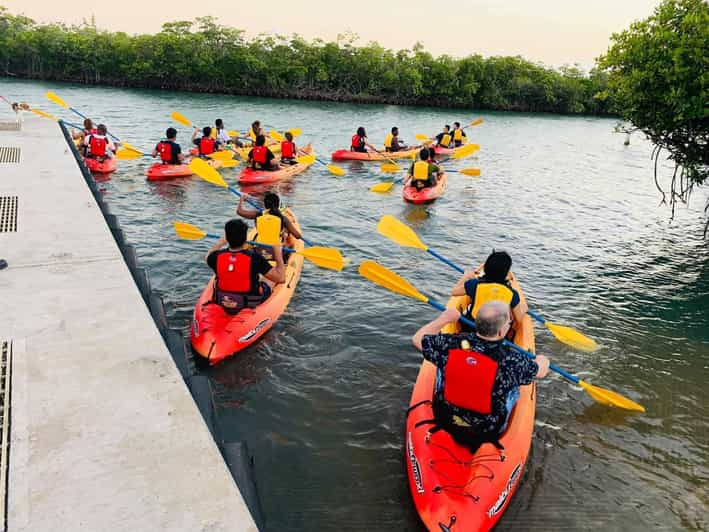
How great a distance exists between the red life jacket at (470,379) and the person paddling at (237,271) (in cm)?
257

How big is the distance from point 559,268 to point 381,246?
322 cm

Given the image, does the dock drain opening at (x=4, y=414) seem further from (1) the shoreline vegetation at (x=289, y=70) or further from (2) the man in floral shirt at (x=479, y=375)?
(1) the shoreline vegetation at (x=289, y=70)

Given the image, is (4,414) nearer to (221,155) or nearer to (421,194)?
(421,194)

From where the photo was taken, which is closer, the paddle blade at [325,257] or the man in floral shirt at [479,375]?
the man in floral shirt at [479,375]

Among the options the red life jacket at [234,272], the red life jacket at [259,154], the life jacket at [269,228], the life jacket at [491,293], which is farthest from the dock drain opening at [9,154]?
the life jacket at [491,293]

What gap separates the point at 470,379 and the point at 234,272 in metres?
2.88

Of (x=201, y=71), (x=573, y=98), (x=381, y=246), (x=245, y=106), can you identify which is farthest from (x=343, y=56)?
(x=381, y=246)

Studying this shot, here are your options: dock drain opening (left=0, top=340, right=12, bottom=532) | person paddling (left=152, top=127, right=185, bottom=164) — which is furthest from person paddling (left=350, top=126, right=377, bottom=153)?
dock drain opening (left=0, top=340, right=12, bottom=532)

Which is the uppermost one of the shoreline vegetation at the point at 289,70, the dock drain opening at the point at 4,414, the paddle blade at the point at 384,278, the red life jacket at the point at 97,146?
the shoreline vegetation at the point at 289,70

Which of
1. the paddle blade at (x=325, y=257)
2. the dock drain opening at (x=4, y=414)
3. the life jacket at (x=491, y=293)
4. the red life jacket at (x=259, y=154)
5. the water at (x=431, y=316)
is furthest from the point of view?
the red life jacket at (x=259, y=154)

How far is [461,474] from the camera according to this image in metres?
3.66

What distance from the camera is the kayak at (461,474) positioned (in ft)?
11.4

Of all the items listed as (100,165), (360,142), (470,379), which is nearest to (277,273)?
(470,379)

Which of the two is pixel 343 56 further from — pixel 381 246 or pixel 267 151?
pixel 381 246
